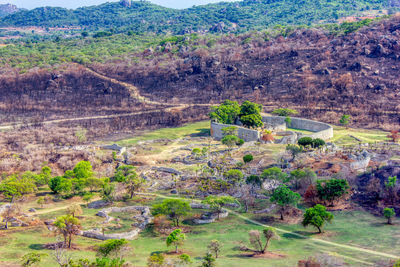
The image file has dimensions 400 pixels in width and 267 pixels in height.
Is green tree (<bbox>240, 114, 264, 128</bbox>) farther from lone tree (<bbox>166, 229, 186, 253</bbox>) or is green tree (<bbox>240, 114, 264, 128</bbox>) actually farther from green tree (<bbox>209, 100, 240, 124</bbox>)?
lone tree (<bbox>166, 229, 186, 253</bbox>)

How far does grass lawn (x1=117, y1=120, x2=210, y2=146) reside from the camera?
317ft

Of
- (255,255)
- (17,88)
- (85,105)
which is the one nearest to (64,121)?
(85,105)

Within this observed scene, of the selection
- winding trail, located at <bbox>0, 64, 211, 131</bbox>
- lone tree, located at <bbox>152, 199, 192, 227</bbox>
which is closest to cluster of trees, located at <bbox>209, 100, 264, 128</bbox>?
winding trail, located at <bbox>0, 64, 211, 131</bbox>

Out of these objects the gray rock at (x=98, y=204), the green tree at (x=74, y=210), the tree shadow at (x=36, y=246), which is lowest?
the gray rock at (x=98, y=204)

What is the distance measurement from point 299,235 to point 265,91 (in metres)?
88.7

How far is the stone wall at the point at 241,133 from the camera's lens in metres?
88.3

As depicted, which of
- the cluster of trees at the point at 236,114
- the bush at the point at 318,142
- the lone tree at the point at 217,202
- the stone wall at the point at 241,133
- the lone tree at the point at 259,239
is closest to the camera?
the lone tree at the point at 259,239

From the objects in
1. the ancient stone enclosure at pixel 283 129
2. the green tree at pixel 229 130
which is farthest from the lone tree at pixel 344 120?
the green tree at pixel 229 130

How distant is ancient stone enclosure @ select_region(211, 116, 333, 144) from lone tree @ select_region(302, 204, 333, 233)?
39808 millimetres

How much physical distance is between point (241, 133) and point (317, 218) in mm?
46930

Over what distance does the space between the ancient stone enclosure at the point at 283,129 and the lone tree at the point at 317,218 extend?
131 ft

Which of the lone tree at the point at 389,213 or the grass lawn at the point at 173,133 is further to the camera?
the grass lawn at the point at 173,133

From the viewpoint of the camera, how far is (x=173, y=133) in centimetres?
10131

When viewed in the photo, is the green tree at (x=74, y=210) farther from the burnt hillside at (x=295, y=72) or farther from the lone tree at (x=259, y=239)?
the burnt hillside at (x=295, y=72)
